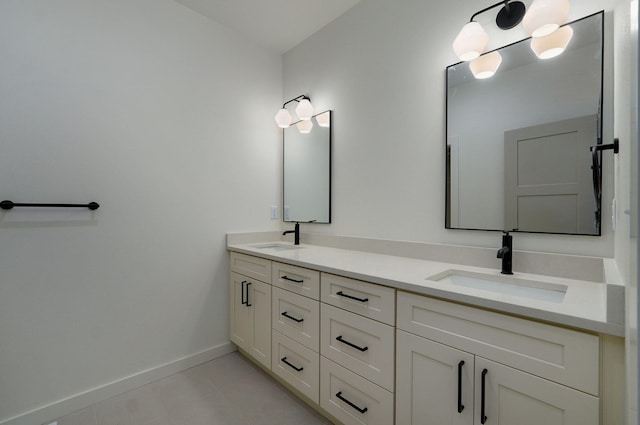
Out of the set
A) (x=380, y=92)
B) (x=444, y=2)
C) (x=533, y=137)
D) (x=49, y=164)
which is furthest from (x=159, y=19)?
(x=533, y=137)

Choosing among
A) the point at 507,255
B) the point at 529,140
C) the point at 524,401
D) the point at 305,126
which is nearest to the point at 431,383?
the point at 524,401

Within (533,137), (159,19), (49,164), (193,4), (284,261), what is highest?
(193,4)

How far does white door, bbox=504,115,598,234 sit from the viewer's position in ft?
3.87

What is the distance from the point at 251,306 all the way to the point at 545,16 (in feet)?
7.15

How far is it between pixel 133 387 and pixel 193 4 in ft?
8.54

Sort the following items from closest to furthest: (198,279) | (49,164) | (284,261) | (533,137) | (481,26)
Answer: (533,137)
(481,26)
(49,164)
(284,261)
(198,279)

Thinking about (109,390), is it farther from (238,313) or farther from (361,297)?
(361,297)

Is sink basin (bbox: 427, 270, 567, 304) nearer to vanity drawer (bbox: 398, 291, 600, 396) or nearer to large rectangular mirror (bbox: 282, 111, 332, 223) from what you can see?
vanity drawer (bbox: 398, 291, 600, 396)

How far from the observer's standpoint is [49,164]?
1.56 metres

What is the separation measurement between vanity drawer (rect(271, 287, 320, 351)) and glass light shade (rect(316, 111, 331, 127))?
130 centimetres

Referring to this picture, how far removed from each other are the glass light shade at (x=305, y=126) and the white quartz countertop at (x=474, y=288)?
1103 millimetres

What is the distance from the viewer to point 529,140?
51.8 inches

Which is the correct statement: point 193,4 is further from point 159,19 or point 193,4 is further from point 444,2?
point 444,2

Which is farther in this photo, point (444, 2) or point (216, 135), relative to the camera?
point (216, 135)
